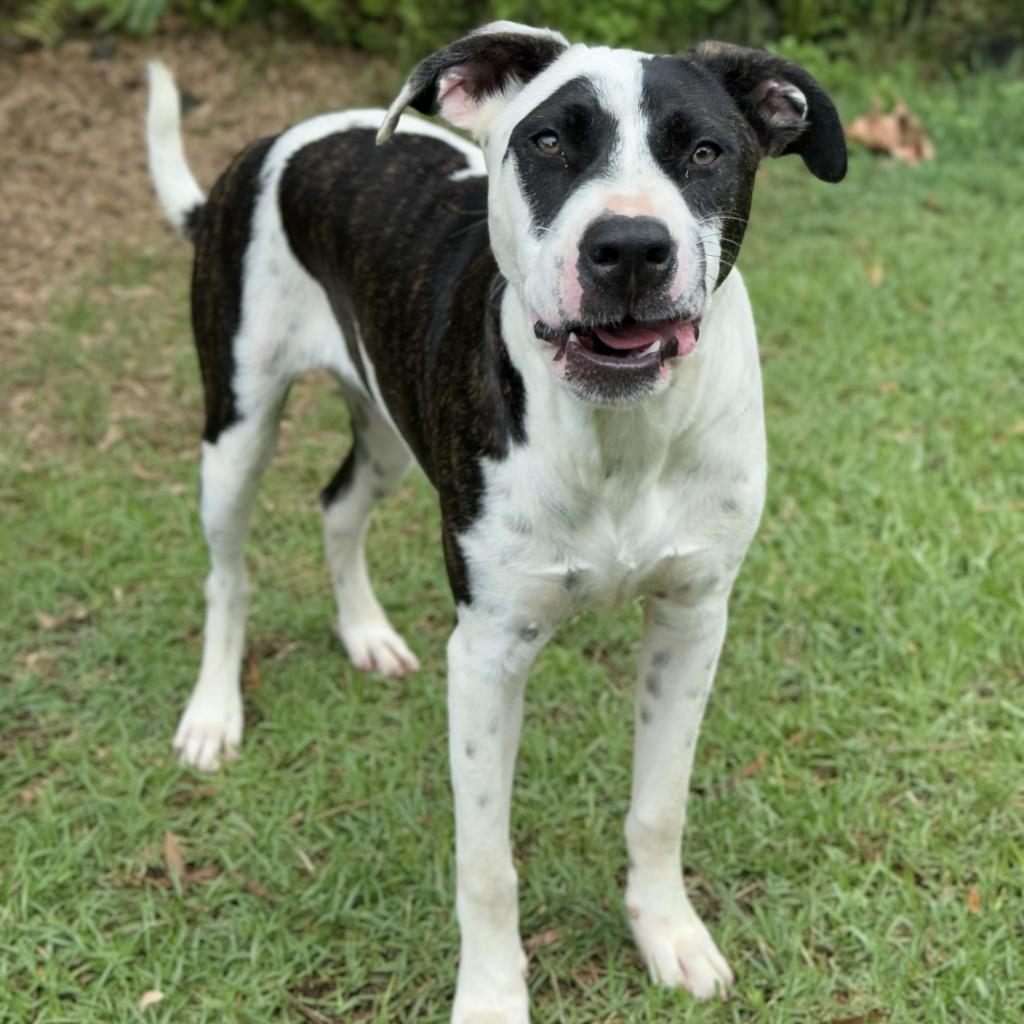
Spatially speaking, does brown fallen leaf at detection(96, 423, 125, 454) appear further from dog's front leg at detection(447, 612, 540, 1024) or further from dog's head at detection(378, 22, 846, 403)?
dog's head at detection(378, 22, 846, 403)

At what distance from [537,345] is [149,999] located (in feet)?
5.73

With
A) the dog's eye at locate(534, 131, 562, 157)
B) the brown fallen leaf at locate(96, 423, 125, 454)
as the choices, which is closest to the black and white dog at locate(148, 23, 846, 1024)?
the dog's eye at locate(534, 131, 562, 157)

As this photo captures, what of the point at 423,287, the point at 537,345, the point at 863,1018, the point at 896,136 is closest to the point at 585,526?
the point at 537,345

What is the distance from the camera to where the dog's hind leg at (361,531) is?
165 inches

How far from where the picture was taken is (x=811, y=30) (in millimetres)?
8445

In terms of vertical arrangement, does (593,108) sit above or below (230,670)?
above

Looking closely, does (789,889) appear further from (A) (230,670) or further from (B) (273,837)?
(A) (230,670)

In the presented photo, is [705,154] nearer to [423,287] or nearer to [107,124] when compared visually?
[423,287]

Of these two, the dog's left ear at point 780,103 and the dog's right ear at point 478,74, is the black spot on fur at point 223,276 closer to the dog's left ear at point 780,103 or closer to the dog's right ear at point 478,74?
the dog's right ear at point 478,74

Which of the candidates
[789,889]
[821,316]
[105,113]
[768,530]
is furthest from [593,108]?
[105,113]

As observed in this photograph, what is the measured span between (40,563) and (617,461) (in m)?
2.68

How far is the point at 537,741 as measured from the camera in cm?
391

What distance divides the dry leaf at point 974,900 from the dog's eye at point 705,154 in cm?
189

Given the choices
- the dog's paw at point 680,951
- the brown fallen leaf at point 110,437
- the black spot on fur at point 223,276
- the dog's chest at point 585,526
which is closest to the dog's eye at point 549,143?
the dog's chest at point 585,526
